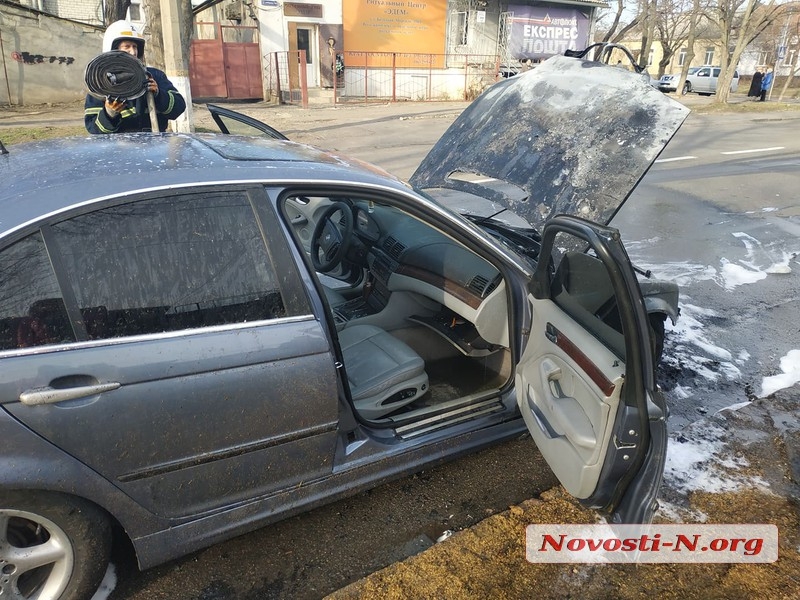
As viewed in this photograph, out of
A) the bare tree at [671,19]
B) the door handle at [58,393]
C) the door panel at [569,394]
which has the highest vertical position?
the bare tree at [671,19]

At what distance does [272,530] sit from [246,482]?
482 millimetres

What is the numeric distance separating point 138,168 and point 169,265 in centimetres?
40

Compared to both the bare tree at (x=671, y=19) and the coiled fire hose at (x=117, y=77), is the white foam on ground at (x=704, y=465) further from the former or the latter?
the bare tree at (x=671, y=19)

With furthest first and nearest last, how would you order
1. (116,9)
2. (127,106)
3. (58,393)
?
1. (116,9)
2. (127,106)
3. (58,393)

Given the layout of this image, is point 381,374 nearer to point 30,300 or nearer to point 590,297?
point 590,297

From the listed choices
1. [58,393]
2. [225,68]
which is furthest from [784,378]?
[225,68]

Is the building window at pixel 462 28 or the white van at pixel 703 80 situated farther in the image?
the white van at pixel 703 80

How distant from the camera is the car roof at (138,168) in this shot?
186 cm

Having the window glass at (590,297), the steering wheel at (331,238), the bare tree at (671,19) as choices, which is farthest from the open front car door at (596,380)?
the bare tree at (671,19)

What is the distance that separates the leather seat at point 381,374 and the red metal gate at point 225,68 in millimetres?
21046

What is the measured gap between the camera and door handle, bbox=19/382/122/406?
166 cm

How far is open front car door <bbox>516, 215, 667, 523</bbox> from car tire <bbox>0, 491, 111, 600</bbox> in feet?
5.47

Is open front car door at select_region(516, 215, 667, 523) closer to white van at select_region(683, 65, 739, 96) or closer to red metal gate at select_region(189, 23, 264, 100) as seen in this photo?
red metal gate at select_region(189, 23, 264, 100)

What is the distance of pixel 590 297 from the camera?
7.23ft
